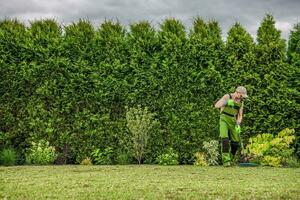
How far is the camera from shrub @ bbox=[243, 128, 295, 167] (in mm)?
14638

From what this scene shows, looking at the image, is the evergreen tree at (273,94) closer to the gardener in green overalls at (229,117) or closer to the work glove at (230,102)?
the gardener in green overalls at (229,117)

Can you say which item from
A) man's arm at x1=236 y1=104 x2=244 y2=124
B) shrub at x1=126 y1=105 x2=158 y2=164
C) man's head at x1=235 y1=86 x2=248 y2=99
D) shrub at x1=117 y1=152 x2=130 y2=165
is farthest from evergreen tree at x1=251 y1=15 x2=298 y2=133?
shrub at x1=117 y1=152 x2=130 y2=165

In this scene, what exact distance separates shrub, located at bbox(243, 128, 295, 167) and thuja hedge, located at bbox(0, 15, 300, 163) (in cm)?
35

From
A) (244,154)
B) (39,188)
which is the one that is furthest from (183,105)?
(39,188)

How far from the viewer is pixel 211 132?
1545 cm

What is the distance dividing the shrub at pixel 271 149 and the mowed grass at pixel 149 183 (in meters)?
1.63

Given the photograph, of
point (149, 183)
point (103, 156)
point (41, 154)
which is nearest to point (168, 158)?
point (103, 156)

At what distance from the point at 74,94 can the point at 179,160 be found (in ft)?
11.5

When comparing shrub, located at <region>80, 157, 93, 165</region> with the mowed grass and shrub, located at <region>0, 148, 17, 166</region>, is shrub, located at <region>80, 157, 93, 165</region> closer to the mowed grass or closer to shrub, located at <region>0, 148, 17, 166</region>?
shrub, located at <region>0, 148, 17, 166</region>

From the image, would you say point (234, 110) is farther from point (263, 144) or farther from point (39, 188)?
point (39, 188)

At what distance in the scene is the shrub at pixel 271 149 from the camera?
14638 mm

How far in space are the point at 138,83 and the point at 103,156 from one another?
2.28 m

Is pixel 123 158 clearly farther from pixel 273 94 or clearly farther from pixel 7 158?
pixel 273 94

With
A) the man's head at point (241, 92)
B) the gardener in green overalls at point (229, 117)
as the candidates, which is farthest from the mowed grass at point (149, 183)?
the man's head at point (241, 92)
